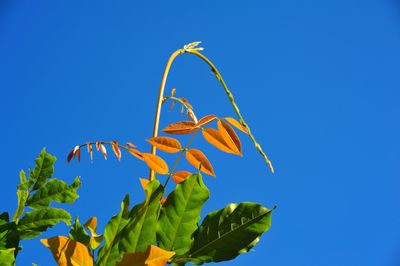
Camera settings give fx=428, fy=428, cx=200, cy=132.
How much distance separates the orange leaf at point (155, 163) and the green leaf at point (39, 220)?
29 cm

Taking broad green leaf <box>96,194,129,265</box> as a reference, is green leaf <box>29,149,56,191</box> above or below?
above

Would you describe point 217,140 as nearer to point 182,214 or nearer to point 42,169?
point 182,214

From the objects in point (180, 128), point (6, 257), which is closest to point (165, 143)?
point (180, 128)

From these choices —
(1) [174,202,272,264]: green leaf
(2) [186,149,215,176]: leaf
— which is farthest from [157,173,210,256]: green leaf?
(2) [186,149,215,176]: leaf

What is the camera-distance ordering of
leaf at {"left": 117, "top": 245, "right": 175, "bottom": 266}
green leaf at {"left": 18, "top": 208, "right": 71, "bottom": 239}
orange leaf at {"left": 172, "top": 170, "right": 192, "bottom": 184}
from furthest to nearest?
1. green leaf at {"left": 18, "top": 208, "right": 71, "bottom": 239}
2. orange leaf at {"left": 172, "top": 170, "right": 192, "bottom": 184}
3. leaf at {"left": 117, "top": 245, "right": 175, "bottom": 266}

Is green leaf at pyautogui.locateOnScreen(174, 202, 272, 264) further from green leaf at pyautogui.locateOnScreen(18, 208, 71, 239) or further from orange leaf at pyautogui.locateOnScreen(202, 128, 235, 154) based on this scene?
green leaf at pyautogui.locateOnScreen(18, 208, 71, 239)

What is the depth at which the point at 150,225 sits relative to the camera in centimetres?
54

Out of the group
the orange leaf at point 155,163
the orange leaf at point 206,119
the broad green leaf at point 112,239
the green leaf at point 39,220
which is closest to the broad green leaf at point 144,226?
the broad green leaf at point 112,239

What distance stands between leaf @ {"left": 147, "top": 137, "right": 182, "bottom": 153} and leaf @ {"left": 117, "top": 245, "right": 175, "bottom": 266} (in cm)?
21

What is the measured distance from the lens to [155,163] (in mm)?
665

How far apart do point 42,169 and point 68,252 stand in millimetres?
365

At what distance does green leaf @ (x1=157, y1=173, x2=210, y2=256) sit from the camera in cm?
56

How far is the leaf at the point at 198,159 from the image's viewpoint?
0.70 m

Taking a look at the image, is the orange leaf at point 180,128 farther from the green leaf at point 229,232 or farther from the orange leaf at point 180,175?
the green leaf at point 229,232
